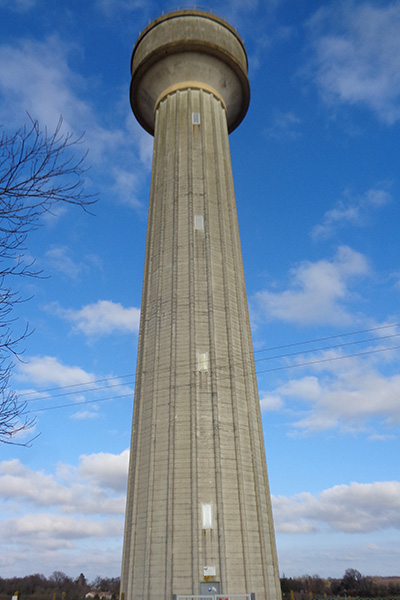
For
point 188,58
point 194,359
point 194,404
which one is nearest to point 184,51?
point 188,58

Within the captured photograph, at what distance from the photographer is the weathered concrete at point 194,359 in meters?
23.5

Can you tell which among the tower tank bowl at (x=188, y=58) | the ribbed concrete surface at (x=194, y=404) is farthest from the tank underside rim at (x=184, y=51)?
the ribbed concrete surface at (x=194, y=404)

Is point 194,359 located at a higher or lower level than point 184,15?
lower

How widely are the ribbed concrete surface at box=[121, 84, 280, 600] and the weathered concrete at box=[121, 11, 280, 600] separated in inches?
2.5

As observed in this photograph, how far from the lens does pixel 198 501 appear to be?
2408 centimetres

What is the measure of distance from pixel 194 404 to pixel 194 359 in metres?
2.67

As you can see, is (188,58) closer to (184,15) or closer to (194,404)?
(184,15)

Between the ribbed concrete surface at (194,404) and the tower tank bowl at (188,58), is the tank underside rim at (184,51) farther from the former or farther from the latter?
the ribbed concrete surface at (194,404)

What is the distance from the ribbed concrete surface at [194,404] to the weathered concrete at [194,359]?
64 mm

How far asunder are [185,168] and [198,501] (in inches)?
875

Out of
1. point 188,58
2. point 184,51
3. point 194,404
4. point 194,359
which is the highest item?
point 184,51

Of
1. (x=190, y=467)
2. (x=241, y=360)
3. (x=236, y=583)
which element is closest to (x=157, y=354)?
(x=241, y=360)

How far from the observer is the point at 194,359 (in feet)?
91.8

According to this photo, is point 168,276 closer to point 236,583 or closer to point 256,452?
point 256,452
